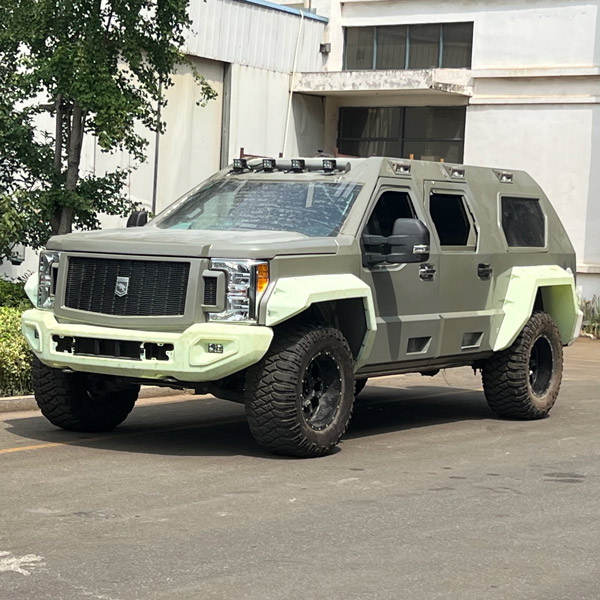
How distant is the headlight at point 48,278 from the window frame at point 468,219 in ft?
9.93

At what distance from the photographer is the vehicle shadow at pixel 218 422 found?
33.0 ft

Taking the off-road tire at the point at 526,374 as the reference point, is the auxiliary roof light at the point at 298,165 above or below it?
above

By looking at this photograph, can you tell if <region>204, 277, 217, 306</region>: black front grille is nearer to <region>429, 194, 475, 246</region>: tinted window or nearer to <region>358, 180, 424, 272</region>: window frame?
<region>358, 180, 424, 272</region>: window frame

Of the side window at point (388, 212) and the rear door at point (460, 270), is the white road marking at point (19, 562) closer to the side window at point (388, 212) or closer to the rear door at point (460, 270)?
the side window at point (388, 212)

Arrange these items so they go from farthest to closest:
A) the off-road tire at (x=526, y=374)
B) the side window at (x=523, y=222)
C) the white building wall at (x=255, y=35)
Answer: the white building wall at (x=255, y=35)
the side window at (x=523, y=222)
the off-road tire at (x=526, y=374)

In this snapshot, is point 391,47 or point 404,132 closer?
point 391,47

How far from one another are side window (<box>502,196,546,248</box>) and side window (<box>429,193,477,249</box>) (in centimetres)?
60

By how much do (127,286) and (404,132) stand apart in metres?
17.5

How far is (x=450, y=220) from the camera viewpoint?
11.4 m

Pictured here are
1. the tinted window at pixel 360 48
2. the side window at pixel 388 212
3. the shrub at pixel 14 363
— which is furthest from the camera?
the tinted window at pixel 360 48

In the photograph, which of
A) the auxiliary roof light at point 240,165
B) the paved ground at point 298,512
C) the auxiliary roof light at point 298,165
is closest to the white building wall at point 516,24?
the paved ground at point 298,512

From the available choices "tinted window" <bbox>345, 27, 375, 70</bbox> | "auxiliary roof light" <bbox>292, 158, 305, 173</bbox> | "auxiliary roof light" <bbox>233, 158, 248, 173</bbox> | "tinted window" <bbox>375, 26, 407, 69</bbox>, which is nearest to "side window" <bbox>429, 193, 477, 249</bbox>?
"auxiliary roof light" <bbox>292, 158, 305, 173</bbox>

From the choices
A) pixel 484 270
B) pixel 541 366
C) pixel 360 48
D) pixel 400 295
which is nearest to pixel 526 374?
pixel 541 366

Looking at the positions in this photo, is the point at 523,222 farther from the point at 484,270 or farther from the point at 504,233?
the point at 484,270
